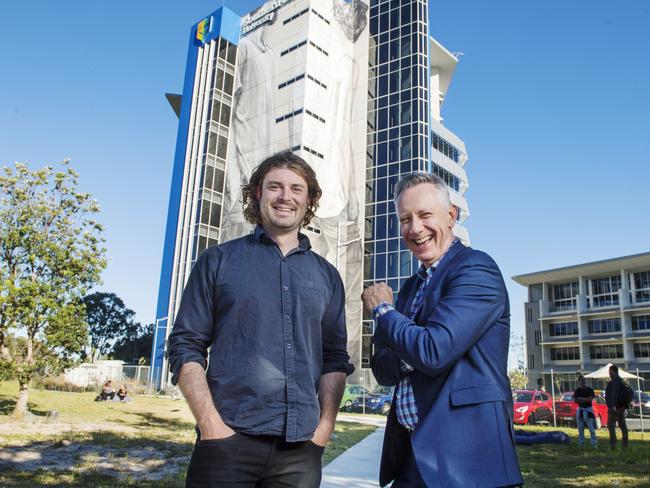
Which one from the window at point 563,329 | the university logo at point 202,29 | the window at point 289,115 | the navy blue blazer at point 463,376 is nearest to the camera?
the navy blue blazer at point 463,376

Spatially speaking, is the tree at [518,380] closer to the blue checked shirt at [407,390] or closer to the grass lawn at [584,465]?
the grass lawn at [584,465]

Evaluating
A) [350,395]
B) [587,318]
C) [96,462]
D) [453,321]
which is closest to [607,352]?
[587,318]

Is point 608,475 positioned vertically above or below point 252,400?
below

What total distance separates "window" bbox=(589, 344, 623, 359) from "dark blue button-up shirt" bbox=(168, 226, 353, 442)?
2597 inches

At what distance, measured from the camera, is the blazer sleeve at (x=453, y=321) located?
6.52ft

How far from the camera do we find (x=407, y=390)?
230 cm

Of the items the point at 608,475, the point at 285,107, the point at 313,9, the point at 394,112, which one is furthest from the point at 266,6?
the point at 608,475

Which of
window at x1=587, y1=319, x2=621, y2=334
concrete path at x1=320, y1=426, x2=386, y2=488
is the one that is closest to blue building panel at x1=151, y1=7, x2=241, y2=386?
concrete path at x1=320, y1=426, x2=386, y2=488

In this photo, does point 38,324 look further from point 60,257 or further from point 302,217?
point 302,217

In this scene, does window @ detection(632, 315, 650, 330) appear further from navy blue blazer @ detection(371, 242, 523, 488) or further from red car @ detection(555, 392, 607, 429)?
navy blue blazer @ detection(371, 242, 523, 488)

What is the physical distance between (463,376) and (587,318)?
6858 centimetres

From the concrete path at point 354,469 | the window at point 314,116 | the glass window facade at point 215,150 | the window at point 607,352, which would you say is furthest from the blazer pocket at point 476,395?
the window at point 607,352

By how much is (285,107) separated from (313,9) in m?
9.16

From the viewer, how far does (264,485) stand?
87.2 inches
